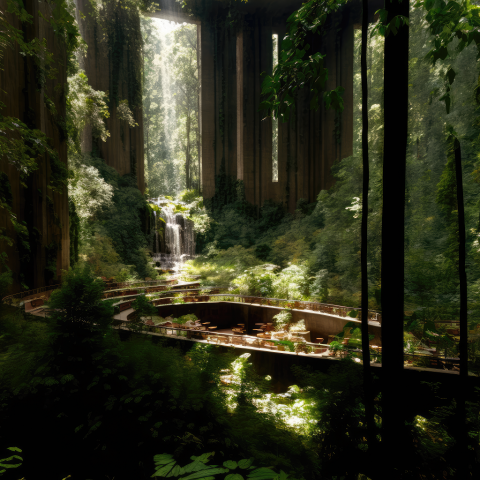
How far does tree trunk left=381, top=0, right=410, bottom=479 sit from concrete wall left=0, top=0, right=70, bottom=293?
30.6 feet

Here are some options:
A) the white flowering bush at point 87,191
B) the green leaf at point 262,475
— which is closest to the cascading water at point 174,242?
the white flowering bush at point 87,191

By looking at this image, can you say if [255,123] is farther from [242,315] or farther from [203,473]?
[203,473]

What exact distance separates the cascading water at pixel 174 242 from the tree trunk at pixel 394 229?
20.7m

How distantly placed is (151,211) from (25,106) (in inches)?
550

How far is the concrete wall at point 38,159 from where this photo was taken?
340 inches

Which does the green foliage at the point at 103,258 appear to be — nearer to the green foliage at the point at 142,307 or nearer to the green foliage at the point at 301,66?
the green foliage at the point at 142,307

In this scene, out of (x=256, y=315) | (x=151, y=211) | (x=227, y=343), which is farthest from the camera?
(x=151, y=211)

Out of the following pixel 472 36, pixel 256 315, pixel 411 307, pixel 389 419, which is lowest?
pixel 256 315

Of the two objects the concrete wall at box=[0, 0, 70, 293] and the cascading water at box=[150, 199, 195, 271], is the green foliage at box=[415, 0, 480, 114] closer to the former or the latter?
the concrete wall at box=[0, 0, 70, 293]

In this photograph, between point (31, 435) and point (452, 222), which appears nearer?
point (31, 435)

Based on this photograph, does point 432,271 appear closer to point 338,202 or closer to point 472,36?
point 338,202

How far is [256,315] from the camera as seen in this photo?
12.5 meters

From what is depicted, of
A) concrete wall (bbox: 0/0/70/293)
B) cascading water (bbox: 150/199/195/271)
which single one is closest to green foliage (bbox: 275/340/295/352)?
concrete wall (bbox: 0/0/70/293)

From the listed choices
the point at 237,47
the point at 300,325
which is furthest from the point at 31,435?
the point at 237,47
